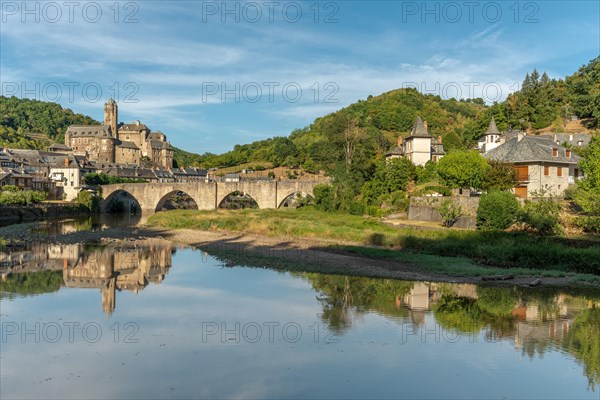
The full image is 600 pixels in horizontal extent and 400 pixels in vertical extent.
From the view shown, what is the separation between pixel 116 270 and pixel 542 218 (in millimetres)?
26291

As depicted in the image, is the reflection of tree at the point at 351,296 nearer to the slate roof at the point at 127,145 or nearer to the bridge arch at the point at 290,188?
the bridge arch at the point at 290,188

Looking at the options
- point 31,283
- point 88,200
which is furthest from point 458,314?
point 88,200

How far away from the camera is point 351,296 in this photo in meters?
22.7

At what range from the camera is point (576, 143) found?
61.8 metres

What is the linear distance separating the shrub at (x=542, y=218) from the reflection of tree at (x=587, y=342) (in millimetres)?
12879

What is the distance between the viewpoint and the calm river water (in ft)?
42.4

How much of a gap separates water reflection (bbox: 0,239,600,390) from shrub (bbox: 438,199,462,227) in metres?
14.8

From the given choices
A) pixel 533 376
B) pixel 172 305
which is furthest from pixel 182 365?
pixel 533 376

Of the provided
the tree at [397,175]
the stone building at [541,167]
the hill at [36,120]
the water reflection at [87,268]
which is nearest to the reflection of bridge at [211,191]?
the tree at [397,175]

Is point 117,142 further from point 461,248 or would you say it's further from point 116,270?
point 461,248

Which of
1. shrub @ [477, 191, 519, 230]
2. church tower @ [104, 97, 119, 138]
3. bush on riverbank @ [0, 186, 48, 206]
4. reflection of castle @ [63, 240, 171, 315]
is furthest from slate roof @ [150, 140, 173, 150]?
shrub @ [477, 191, 519, 230]

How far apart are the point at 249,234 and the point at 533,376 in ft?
112

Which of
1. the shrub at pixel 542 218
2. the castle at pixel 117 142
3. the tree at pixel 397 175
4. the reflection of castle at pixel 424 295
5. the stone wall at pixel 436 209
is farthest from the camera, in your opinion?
the castle at pixel 117 142

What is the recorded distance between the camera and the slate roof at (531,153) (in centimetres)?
4359
